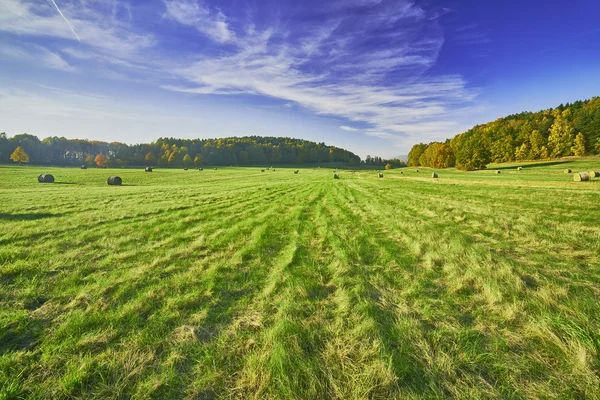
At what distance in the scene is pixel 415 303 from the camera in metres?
4.29

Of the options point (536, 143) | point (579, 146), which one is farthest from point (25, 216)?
point (536, 143)

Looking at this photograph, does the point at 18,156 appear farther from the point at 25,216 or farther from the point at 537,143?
the point at 537,143

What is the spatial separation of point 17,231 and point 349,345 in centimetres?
1255

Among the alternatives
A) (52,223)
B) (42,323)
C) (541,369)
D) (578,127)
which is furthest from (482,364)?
(578,127)

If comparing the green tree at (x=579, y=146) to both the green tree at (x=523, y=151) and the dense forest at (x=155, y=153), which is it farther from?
the dense forest at (x=155, y=153)

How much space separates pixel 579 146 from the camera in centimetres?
6519

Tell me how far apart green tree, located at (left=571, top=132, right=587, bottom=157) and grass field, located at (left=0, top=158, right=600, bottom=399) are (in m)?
91.1

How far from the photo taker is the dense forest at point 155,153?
12038 cm

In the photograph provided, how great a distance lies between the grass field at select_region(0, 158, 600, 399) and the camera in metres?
2.66

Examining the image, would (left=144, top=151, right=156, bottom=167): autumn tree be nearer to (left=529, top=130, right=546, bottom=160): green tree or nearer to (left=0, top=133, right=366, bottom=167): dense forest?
(left=0, top=133, right=366, bottom=167): dense forest

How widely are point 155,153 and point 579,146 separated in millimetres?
178801

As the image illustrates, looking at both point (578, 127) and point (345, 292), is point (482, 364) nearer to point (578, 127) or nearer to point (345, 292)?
point (345, 292)

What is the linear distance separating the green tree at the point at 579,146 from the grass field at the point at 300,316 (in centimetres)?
9106

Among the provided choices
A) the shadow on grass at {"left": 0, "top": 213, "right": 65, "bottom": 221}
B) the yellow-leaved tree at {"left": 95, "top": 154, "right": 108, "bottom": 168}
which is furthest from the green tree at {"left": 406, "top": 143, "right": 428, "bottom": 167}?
the yellow-leaved tree at {"left": 95, "top": 154, "right": 108, "bottom": 168}
